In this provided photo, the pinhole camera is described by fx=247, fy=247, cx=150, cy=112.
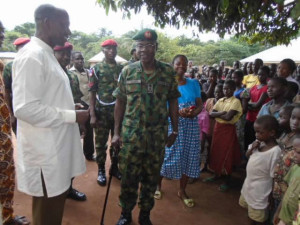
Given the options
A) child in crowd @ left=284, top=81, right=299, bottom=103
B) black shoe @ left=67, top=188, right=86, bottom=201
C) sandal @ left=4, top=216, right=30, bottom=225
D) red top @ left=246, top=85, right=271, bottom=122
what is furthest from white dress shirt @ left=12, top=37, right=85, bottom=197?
red top @ left=246, top=85, right=271, bottom=122

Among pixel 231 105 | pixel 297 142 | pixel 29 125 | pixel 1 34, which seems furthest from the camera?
pixel 231 105

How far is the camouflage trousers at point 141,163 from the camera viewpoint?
8.02ft

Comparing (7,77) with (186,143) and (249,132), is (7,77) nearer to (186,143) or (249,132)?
(186,143)

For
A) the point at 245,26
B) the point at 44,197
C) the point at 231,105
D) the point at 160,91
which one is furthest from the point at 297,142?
the point at 245,26

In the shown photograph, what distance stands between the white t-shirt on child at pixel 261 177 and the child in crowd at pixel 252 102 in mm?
1571

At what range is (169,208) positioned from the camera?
3.14 meters

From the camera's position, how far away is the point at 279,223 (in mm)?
2035

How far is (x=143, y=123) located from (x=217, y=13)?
2.31m

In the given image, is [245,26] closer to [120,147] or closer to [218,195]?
[218,195]

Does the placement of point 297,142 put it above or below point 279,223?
above

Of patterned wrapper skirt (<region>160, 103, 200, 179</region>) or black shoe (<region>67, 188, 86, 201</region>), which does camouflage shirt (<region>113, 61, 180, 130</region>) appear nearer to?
patterned wrapper skirt (<region>160, 103, 200, 179</region>)

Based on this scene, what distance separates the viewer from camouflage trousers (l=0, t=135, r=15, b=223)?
7.38 ft

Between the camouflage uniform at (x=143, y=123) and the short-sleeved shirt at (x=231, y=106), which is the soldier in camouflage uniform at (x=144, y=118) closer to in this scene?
the camouflage uniform at (x=143, y=123)

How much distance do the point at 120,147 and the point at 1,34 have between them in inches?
63.8
